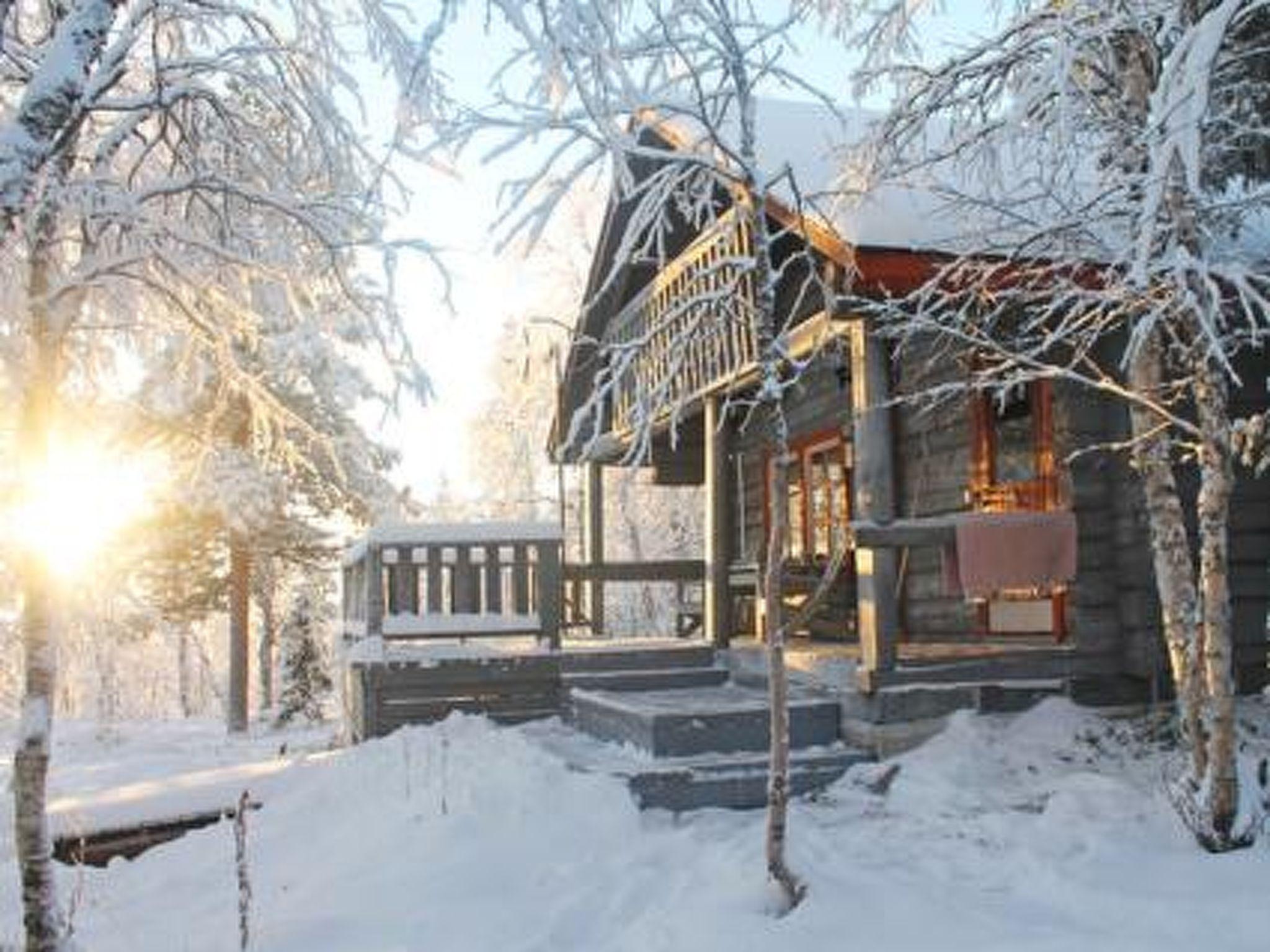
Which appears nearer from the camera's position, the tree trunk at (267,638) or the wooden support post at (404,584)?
the wooden support post at (404,584)

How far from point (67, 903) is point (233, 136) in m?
4.75

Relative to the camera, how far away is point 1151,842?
6469 mm

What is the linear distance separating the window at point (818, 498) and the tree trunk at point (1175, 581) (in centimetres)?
689

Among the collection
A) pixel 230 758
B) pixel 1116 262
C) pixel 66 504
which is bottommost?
pixel 230 758

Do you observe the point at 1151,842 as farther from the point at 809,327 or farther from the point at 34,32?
the point at 34,32

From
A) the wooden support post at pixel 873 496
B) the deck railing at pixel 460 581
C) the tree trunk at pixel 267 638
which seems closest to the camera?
the wooden support post at pixel 873 496

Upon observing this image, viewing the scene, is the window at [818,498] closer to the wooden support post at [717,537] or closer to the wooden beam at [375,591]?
the wooden support post at [717,537]

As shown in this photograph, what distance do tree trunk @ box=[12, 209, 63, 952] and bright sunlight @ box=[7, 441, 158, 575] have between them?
10 cm

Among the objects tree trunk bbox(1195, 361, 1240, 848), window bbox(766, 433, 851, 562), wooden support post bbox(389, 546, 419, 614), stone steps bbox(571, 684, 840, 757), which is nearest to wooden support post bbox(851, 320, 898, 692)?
stone steps bbox(571, 684, 840, 757)

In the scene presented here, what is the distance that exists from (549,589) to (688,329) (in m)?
5.78

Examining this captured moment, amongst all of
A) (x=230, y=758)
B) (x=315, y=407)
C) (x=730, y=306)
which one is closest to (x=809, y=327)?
(x=730, y=306)

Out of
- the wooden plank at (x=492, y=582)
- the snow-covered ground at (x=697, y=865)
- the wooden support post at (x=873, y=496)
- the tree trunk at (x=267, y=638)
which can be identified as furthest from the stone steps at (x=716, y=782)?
the tree trunk at (x=267, y=638)

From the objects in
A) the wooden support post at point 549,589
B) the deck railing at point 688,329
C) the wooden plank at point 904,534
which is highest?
the deck railing at point 688,329

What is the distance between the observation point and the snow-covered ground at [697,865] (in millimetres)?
5613
